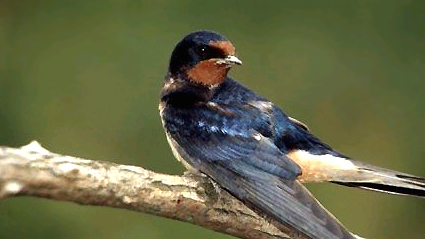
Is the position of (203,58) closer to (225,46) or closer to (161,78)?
(225,46)

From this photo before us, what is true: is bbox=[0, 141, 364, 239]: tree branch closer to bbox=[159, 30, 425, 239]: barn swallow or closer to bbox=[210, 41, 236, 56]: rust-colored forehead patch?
bbox=[159, 30, 425, 239]: barn swallow

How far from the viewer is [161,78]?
8.75 ft

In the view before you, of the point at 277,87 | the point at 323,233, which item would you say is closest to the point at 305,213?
the point at 323,233

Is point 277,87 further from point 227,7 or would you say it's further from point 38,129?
point 38,129

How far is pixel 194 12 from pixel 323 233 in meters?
1.65

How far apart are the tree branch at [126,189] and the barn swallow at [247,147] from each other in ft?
0.11

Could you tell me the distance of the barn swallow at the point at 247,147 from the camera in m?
1.31

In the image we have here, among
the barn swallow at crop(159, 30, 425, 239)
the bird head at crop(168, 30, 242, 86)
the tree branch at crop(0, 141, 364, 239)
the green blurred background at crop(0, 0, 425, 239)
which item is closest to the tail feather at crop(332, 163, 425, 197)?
the barn swallow at crop(159, 30, 425, 239)

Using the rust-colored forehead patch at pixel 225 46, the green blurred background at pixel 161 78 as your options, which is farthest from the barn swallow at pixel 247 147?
the green blurred background at pixel 161 78

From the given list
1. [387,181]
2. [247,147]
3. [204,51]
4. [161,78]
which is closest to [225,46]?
[204,51]

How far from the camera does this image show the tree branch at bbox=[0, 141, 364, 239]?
42.5 inches

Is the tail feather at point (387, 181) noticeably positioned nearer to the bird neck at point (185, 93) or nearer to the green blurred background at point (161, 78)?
the bird neck at point (185, 93)

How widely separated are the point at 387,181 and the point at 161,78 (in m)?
1.39

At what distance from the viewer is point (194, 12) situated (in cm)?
277
